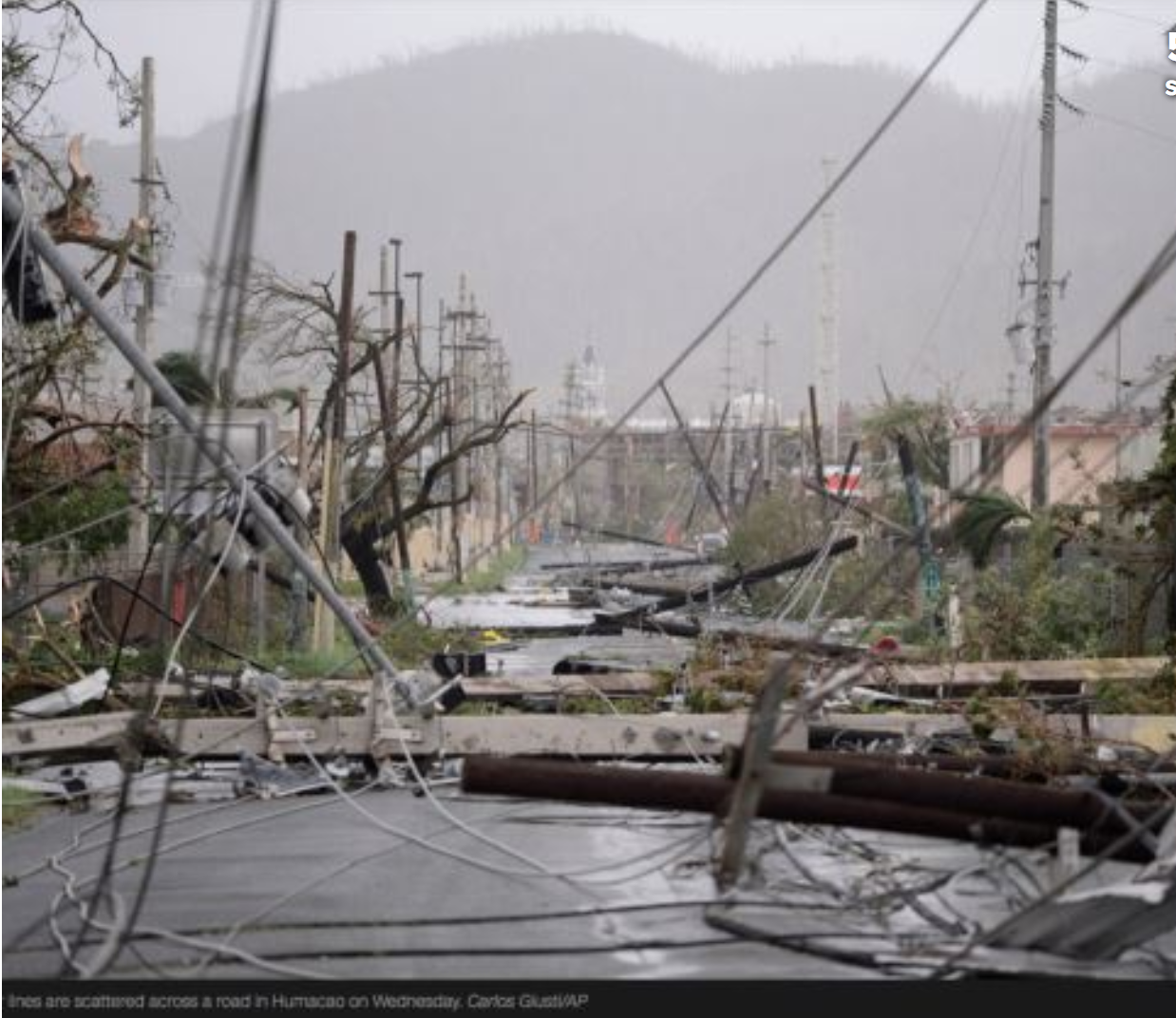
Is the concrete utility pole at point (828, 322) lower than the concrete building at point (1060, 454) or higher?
higher

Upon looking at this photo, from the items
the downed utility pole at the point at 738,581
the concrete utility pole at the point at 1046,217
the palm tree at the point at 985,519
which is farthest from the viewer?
the concrete utility pole at the point at 1046,217

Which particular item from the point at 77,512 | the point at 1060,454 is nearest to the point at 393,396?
the point at 1060,454

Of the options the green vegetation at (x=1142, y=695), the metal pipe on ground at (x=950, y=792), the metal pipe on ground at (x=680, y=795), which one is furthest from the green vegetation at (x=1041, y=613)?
the metal pipe on ground at (x=680, y=795)

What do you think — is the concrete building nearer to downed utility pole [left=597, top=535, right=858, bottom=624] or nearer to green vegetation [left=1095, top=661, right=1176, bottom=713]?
downed utility pole [left=597, top=535, right=858, bottom=624]

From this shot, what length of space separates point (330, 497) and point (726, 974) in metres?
20.3

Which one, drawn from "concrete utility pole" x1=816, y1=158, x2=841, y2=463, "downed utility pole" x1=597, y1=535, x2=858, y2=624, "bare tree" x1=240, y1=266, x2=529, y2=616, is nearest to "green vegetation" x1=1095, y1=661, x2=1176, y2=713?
"downed utility pole" x1=597, y1=535, x2=858, y2=624

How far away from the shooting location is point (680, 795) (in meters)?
6.86

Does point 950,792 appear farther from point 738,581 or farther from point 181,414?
point 738,581

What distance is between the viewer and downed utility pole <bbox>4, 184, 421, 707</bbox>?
958cm

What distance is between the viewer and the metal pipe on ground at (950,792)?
21.8 ft

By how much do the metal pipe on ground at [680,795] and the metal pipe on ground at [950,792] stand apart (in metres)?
0.05

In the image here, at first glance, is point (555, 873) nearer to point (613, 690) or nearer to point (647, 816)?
point (647, 816)

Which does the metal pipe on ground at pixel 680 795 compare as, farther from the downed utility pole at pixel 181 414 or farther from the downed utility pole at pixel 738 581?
the downed utility pole at pixel 738 581

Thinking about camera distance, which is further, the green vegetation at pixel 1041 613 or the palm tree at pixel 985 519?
the palm tree at pixel 985 519
